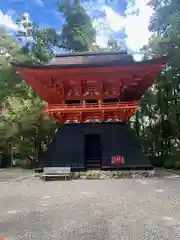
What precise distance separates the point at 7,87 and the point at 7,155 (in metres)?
5.29

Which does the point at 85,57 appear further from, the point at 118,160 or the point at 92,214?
the point at 92,214

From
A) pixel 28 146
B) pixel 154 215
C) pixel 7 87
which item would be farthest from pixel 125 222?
pixel 7 87

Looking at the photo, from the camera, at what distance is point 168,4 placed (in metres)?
17.1

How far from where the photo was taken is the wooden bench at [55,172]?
11.5 m

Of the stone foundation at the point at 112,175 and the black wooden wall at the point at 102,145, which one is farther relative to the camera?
the black wooden wall at the point at 102,145

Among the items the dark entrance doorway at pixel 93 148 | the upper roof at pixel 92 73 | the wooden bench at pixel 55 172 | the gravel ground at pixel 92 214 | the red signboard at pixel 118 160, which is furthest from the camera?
the dark entrance doorway at pixel 93 148

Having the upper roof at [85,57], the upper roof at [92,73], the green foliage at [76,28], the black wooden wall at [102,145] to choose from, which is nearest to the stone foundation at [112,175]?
the black wooden wall at [102,145]

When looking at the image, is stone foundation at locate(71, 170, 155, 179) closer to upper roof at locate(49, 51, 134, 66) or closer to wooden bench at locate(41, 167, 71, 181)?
wooden bench at locate(41, 167, 71, 181)

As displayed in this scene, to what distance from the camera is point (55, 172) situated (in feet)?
38.5

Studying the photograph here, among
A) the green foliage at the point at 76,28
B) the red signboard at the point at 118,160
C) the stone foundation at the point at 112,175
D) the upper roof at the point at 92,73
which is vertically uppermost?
the green foliage at the point at 76,28

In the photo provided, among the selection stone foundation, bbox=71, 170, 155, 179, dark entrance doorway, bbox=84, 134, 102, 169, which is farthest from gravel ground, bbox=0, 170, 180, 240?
dark entrance doorway, bbox=84, 134, 102, 169

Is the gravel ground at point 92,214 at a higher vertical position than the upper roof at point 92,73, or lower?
lower

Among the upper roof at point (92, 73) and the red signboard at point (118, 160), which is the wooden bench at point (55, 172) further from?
the upper roof at point (92, 73)

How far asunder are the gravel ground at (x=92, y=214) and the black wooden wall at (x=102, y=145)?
3.51m
